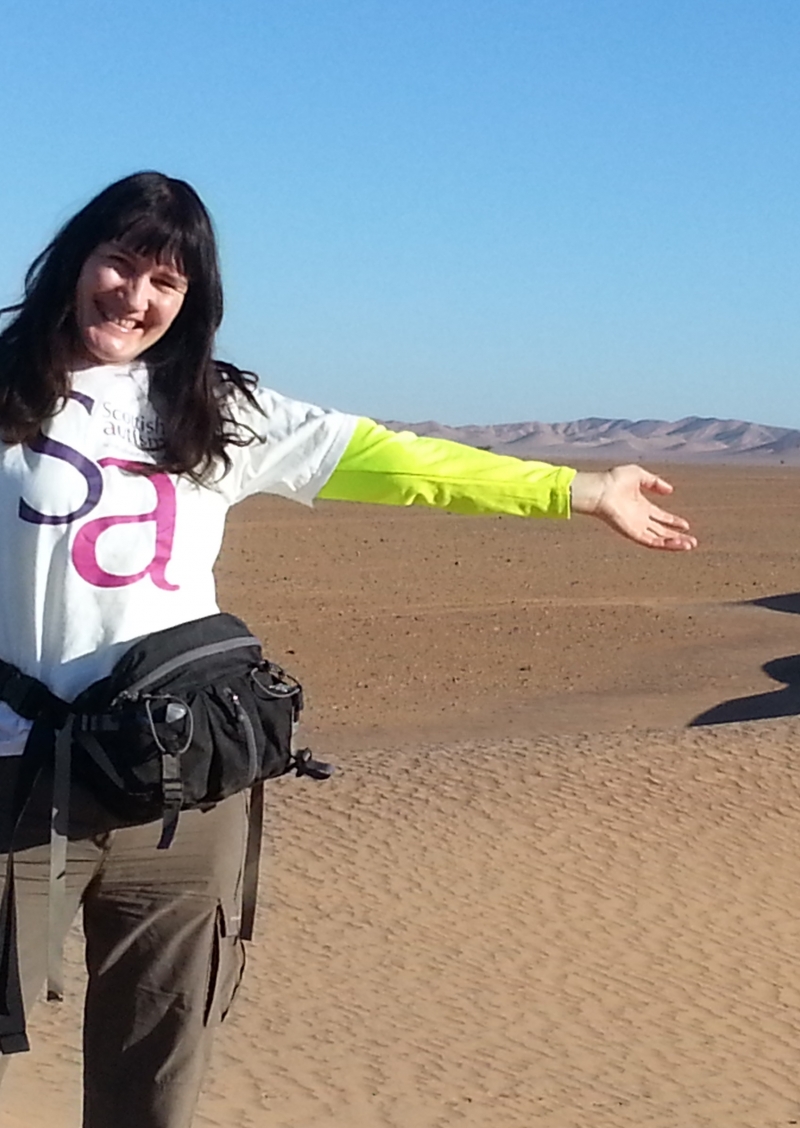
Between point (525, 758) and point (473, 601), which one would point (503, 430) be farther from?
point (525, 758)

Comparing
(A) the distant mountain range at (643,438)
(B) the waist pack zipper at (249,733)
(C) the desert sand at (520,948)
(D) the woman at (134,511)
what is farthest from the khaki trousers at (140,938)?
(A) the distant mountain range at (643,438)

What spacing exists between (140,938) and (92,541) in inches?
25.0

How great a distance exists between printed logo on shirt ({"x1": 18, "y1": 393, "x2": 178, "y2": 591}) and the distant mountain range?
421 feet

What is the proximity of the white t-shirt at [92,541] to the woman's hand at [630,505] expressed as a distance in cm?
62

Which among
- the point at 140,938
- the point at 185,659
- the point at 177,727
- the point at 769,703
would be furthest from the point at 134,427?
the point at 769,703

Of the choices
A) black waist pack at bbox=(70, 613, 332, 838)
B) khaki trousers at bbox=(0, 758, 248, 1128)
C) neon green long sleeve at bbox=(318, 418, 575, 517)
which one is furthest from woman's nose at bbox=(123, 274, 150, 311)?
khaki trousers at bbox=(0, 758, 248, 1128)

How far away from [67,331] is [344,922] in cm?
414

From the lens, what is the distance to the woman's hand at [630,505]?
106 inches

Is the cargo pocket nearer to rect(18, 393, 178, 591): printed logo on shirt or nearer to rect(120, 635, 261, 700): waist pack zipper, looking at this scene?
rect(120, 635, 261, 700): waist pack zipper

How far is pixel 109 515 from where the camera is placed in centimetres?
239

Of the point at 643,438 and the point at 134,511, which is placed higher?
the point at 134,511

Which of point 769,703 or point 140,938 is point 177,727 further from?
point 769,703

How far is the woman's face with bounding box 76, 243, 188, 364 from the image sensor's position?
248 cm

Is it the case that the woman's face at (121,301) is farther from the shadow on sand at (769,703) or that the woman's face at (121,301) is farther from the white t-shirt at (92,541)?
the shadow on sand at (769,703)
